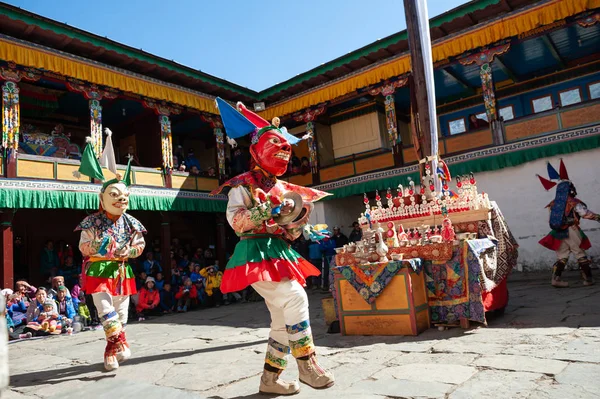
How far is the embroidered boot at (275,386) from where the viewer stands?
2834mm

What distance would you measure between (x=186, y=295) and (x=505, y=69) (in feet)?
38.3

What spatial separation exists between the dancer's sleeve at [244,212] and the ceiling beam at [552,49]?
1162 centimetres

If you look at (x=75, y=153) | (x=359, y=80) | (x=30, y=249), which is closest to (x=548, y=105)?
(x=359, y=80)

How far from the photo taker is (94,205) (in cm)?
1063

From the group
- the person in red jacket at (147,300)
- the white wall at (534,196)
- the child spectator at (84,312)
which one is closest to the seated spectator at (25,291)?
the child spectator at (84,312)

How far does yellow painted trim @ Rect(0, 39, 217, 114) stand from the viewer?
9.63 metres

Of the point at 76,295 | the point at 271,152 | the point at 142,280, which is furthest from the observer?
the point at 142,280

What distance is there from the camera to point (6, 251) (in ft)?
30.5

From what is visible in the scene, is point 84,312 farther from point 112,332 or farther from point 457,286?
point 457,286

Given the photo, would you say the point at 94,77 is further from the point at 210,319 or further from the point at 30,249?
the point at 210,319

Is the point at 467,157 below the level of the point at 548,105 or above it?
below

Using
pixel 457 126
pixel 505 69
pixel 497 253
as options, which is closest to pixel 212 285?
pixel 497 253

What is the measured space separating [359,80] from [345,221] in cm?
495

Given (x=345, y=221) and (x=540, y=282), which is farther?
(x=345, y=221)
